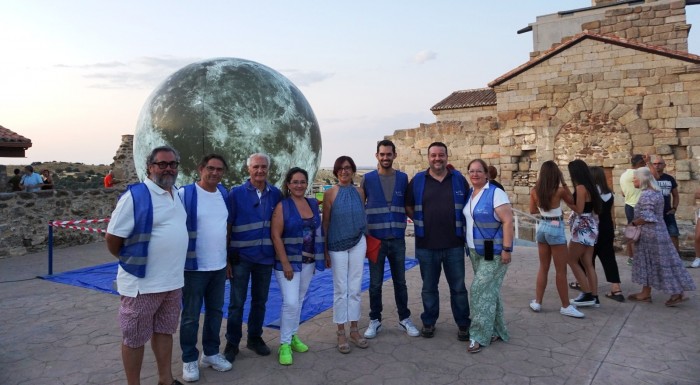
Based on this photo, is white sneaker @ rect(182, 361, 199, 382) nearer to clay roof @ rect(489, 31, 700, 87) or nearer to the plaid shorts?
the plaid shorts

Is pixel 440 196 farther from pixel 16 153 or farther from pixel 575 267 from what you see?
pixel 16 153

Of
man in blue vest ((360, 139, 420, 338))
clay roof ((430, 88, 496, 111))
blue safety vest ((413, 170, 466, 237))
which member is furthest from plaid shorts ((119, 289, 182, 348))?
clay roof ((430, 88, 496, 111))

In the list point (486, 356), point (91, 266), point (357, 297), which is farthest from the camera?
point (91, 266)

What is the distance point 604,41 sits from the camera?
39.5ft

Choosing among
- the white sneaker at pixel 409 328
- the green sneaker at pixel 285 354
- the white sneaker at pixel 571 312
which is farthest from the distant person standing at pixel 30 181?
the white sneaker at pixel 571 312

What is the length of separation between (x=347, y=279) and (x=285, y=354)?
79 centimetres

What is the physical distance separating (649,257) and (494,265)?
2.43 meters

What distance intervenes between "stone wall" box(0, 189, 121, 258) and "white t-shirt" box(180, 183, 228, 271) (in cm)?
821

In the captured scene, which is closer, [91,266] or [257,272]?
[257,272]

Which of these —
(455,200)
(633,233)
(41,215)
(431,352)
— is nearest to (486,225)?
(455,200)

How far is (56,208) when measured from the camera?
32.7ft

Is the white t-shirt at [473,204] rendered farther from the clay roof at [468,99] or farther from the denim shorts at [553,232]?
the clay roof at [468,99]

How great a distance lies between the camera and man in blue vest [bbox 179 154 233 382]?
3.10 m

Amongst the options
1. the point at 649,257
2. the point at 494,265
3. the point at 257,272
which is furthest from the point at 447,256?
the point at 649,257
